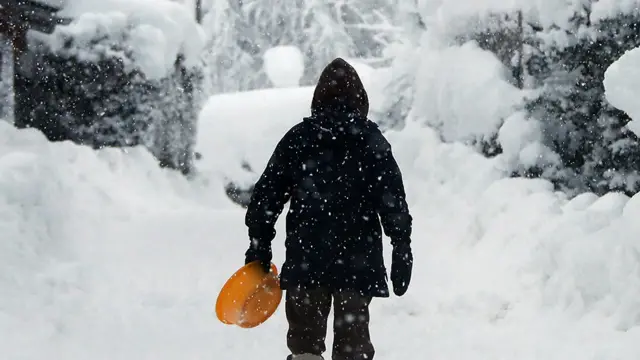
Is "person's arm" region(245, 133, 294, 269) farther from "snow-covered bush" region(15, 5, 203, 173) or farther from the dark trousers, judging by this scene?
"snow-covered bush" region(15, 5, 203, 173)

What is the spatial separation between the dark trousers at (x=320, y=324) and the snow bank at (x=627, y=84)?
3.51m

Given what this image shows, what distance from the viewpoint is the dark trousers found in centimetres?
373

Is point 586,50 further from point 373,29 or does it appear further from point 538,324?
point 373,29

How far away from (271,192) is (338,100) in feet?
1.80

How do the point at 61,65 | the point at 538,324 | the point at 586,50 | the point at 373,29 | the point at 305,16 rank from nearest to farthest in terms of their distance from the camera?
the point at 538,324 < the point at 586,50 < the point at 61,65 < the point at 305,16 < the point at 373,29

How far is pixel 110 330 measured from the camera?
5836 mm

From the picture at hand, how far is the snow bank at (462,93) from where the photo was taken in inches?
395

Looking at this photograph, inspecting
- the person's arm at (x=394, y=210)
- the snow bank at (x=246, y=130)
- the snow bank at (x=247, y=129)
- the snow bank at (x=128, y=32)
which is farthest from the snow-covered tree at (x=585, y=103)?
the snow bank at (x=246, y=130)

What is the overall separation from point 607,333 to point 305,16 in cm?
2670

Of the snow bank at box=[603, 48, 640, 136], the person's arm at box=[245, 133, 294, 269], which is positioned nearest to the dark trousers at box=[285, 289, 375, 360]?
the person's arm at box=[245, 133, 294, 269]

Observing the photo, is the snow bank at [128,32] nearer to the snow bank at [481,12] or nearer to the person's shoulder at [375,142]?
the snow bank at [481,12]

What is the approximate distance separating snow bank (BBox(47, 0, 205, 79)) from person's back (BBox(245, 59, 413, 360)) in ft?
24.7

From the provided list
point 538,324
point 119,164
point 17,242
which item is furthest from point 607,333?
point 119,164

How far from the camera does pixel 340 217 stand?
371 centimetres
